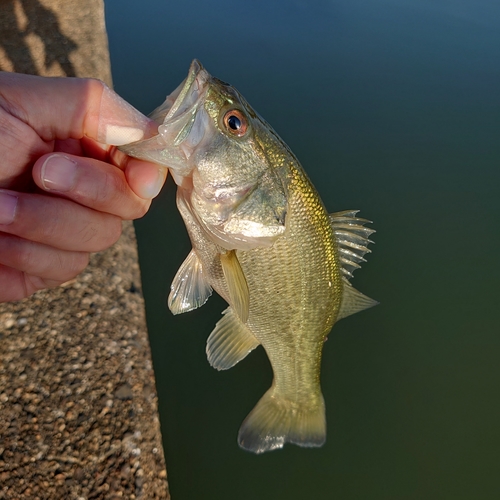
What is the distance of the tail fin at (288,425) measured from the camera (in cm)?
199

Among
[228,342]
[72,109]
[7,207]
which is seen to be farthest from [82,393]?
[72,109]

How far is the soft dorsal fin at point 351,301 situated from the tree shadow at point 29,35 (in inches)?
176

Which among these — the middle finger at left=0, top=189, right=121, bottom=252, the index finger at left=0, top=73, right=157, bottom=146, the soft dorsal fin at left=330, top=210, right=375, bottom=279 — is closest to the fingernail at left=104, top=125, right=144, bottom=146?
the index finger at left=0, top=73, right=157, bottom=146

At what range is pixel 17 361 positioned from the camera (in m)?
2.38

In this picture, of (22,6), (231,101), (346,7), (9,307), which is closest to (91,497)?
(9,307)

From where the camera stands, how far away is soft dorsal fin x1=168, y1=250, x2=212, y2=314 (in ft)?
5.61

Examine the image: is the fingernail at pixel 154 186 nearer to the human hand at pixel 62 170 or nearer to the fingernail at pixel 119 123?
the human hand at pixel 62 170

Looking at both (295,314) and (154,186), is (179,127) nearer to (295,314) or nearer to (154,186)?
(154,186)

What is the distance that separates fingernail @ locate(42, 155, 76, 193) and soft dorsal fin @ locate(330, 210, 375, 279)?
936 mm

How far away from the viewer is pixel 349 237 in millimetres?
1774

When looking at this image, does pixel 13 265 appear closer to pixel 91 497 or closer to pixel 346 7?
pixel 91 497

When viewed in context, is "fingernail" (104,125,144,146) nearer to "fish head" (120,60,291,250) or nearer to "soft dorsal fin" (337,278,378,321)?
"fish head" (120,60,291,250)

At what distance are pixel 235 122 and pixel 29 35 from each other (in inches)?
216

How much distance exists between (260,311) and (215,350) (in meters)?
0.27
